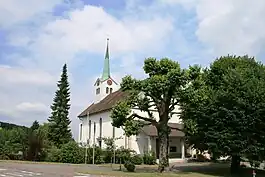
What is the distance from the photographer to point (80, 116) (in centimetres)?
7438

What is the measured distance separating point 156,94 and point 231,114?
6390 millimetres

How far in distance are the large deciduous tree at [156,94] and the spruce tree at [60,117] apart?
2487cm

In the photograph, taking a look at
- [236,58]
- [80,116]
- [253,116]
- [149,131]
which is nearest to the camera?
[253,116]

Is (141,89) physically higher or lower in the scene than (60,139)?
higher

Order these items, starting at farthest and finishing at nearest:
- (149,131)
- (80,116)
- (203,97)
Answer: (80,116) < (149,131) < (203,97)

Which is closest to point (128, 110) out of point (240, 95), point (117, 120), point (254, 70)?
point (117, 120)

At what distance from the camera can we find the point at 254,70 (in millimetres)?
34094

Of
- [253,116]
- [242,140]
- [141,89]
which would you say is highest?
[141,89]

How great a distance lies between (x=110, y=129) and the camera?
5906 centimetres

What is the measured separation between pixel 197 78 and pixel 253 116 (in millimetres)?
5564

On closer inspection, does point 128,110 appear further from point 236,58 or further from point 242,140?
point 236,58

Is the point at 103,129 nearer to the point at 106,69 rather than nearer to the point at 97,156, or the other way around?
the point at 97,156

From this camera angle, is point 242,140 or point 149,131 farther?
point 149,131

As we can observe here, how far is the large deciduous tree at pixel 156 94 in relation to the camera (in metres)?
31.3
